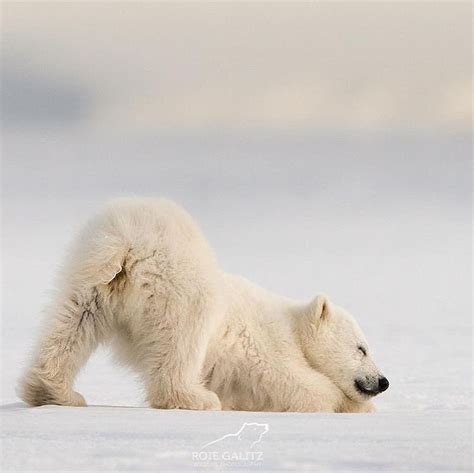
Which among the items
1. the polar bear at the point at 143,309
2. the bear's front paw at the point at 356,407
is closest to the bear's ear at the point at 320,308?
the bear's front paw at the point at 356,407

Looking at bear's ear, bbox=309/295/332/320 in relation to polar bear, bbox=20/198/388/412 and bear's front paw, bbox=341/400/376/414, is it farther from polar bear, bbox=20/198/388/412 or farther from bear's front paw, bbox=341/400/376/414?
polar bear, bbox=20/198/388/412

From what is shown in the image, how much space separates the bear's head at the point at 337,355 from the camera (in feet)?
21.3

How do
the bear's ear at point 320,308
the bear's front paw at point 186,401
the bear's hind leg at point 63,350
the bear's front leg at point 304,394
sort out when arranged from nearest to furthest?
1. the bear's hind leg at point 63,350
2. the bear's front paw at point 186,401
3. the bear's front leg at point 304,394
4. the bear's ear at point 320,308

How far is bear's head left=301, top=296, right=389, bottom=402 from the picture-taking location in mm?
6492

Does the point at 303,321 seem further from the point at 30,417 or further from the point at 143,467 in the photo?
the point at 143,467

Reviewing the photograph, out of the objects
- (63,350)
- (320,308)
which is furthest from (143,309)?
(320,308)

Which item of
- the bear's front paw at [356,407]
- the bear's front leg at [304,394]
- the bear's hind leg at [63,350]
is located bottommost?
the bear's front paw at [356,407]

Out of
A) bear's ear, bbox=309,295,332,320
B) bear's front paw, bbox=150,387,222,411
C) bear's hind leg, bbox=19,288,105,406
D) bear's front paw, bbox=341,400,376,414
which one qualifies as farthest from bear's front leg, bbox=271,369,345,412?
bear's hind leg, bbox=19,288,105,406

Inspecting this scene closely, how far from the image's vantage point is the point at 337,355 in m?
6.57

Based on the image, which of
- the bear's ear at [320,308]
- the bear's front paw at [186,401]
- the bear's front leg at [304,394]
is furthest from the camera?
the bear's ear at [320,308]

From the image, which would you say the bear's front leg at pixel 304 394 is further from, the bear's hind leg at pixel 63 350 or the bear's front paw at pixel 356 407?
the bear's hind leg at pixel 63 350

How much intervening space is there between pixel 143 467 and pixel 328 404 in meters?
3.16

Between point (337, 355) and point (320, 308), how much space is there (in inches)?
14.7

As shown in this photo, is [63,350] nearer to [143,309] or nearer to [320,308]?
[143,309]
